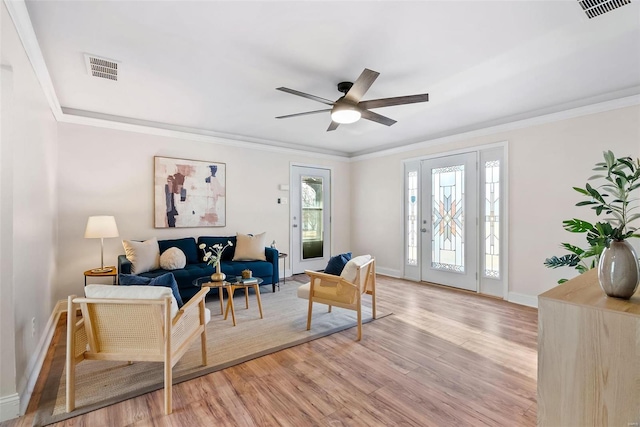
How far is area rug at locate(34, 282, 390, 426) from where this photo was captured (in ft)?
6.98

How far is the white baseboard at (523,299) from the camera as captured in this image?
4112mm

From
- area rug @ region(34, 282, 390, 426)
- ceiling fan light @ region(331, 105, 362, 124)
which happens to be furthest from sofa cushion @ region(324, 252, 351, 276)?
ceiling fan light @ region(331, 105, 362, 124)

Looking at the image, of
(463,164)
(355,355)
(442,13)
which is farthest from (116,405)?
(463,164)

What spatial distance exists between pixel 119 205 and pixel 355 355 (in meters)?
3.74

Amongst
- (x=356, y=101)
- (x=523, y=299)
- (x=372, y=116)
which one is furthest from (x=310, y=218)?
(x=523, y=299)

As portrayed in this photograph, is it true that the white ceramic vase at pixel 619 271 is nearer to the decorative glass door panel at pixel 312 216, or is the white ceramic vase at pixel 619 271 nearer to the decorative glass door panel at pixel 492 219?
the decorative glass door panel at pixel 492 219

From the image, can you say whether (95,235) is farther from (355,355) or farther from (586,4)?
(586,4)

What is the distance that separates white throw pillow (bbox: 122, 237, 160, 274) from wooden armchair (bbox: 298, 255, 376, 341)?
6.77 feet

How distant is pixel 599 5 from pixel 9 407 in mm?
4473

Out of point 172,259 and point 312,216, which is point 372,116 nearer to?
point 172,259

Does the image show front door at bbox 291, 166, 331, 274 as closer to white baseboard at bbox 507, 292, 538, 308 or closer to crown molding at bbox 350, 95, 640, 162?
crown molding at bbox 350, 95, 640, 162

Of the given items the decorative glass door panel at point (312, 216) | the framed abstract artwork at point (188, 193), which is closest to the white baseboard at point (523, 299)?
the decorative glass door panel at point (312, 216)

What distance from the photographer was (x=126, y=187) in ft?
14.3

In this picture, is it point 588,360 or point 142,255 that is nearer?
point 588,360
